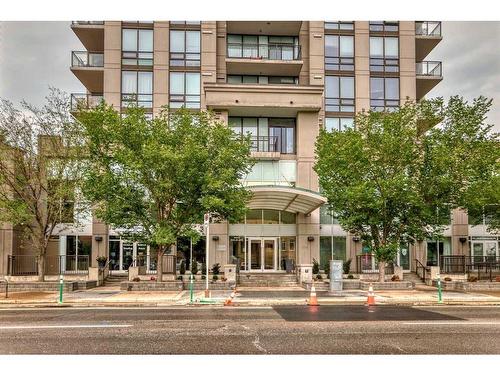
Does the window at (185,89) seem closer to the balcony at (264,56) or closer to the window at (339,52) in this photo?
the balcony at (264,56)

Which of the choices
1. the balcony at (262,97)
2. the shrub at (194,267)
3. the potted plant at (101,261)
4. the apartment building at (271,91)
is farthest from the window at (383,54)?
the potted plant at (101,261)

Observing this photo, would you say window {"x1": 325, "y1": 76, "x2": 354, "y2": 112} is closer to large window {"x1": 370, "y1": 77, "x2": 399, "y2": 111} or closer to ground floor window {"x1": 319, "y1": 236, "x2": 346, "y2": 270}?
large window {"x1": 370, "y1": 77, "x2": 399, "y2": 111}

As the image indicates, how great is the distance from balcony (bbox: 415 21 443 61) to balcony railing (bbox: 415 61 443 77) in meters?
1.24

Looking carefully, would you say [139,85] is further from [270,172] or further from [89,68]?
[270,172]

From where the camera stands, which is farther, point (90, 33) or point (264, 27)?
point (90, 33)

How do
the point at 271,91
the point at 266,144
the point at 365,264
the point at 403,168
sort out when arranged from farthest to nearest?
the point at 266,144, the point at 365,264, the point at 271,91, the point at 403,168

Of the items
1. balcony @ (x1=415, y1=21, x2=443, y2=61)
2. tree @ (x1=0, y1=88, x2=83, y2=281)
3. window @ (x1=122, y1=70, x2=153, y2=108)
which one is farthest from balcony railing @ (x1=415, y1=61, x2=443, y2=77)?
tree @ (x1=0, y1=88, x2=83, y2=281)

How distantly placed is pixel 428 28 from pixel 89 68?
24.3 meters

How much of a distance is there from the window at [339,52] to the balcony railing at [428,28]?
5525 millimetres

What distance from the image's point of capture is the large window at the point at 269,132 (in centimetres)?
3556

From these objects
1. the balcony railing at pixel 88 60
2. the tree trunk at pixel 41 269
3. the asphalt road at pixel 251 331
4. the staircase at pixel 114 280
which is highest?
the balcony railing at pixel 88 60

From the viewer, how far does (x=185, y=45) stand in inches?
1439

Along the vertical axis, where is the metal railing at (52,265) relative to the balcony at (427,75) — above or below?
below

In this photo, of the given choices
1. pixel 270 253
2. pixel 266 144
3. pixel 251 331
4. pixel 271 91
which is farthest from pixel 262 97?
pixel 251 331
